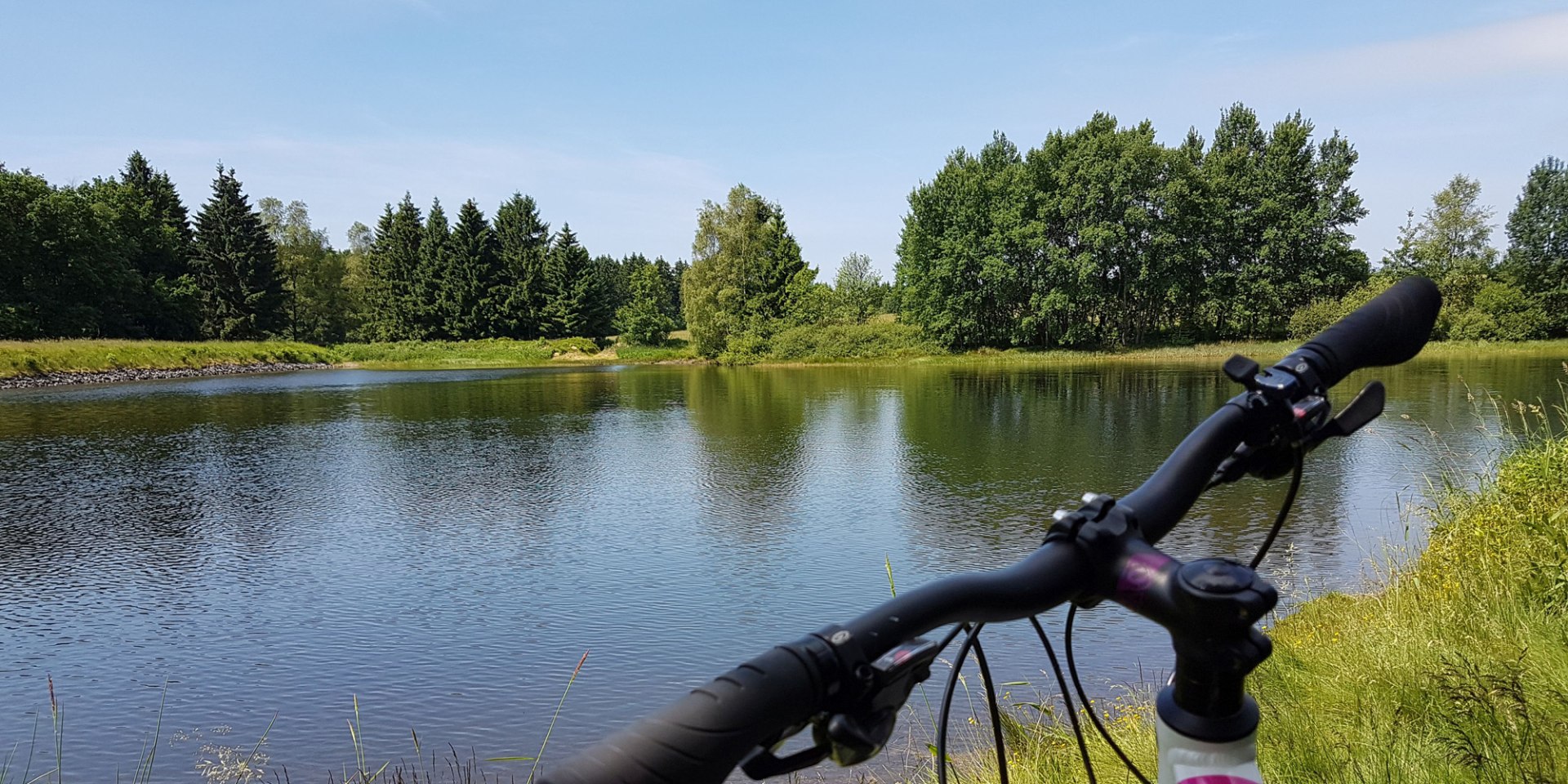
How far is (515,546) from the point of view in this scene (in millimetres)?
11281

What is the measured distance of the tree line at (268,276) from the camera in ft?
182

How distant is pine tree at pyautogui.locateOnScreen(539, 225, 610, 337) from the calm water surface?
44707 mm

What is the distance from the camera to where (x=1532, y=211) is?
52.6m

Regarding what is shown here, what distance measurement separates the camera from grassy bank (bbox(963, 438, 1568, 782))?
2.96 m

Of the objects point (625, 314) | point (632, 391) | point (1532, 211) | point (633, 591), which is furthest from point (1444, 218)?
point (633, 591)

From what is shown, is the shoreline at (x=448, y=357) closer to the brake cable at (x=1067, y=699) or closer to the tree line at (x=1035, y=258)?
the tree line at (x=1035, y=258)

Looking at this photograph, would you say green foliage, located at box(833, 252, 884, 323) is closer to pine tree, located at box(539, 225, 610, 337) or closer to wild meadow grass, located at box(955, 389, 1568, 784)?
pine tree, located at box(539, 225, 610, 337)

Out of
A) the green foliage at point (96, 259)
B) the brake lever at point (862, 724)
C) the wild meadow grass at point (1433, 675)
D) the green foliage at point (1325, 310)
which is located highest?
the green foliage at point (96, 259)

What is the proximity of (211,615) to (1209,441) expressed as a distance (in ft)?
34.3

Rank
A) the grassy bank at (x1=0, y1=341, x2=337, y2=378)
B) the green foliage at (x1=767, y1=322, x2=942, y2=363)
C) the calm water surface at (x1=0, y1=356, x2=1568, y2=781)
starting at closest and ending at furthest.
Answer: the calm water surface at (x1=0, y1=356, x2=1568, y2=781)
the grassy bank at (x1=0, y1=341, x2=337, y2=378)
the green foliage at (x1=767, y1=322, x2=942, y2=363)

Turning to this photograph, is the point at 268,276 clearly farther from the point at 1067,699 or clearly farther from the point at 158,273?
the point at 1067,699

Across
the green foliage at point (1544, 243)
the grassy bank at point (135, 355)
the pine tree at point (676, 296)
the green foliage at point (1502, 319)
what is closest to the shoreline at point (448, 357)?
the grassy bank at point (135, 355)

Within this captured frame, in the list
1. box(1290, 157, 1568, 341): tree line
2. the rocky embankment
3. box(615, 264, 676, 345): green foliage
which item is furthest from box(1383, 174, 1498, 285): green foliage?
the rocky embankment

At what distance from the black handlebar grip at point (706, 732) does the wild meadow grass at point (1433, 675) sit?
2726mm
